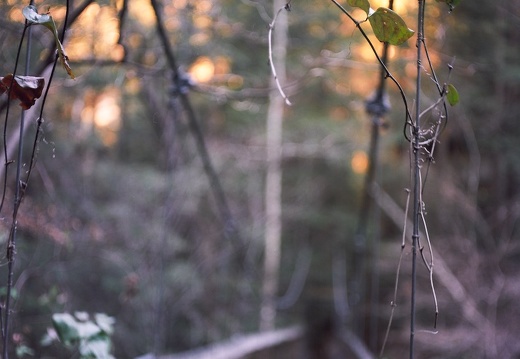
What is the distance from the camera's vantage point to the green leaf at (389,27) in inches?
28.8

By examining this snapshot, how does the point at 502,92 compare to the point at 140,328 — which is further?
the point at 502,92

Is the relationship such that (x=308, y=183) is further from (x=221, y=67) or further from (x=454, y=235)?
(x=454, y=235)

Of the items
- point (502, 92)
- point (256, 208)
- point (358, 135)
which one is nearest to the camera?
point (502, 92)

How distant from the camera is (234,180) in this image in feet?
21.4

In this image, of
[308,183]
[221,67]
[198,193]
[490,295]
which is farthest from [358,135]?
[490,295]

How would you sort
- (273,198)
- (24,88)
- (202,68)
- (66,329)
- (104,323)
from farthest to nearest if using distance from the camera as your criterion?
(273,198) < (202,68) < (104,323) < (66,329) < (24,88)

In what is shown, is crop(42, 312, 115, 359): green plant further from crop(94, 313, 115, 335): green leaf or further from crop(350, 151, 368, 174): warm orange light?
crop(350, 151, 368, 174): warm orange light

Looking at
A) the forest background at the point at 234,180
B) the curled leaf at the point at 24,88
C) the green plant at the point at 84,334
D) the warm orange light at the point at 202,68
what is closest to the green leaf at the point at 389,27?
the curled leaf at the point at 24,88

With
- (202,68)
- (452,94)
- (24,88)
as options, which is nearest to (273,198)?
(202,68)

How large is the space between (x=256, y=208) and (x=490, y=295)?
313 centimetres

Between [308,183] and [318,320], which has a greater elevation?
[308,183]

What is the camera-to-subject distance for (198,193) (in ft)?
18.0

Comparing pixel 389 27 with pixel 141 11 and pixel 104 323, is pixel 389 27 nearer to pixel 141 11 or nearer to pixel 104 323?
pixel 104 323

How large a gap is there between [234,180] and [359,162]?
1910 mm
